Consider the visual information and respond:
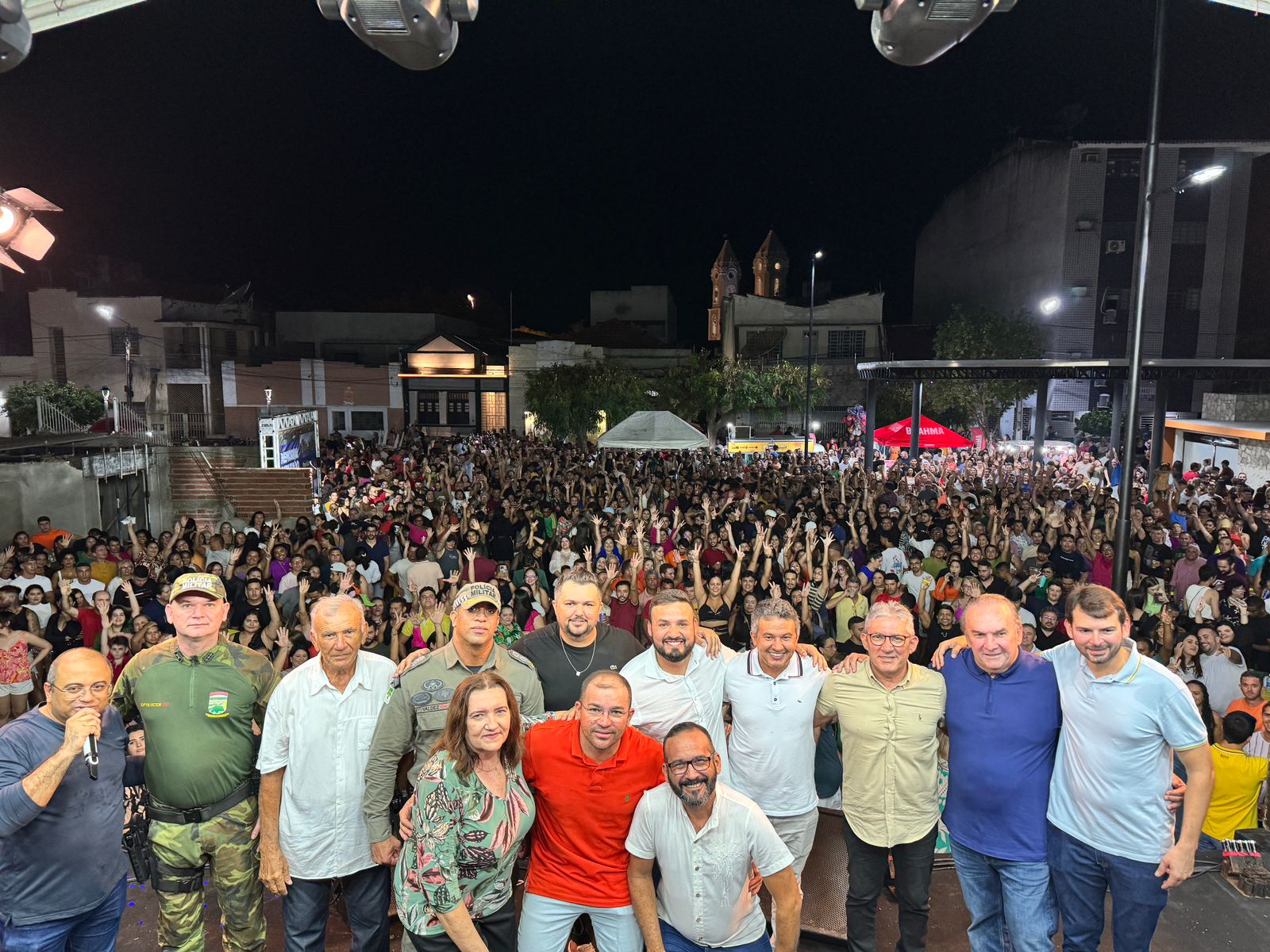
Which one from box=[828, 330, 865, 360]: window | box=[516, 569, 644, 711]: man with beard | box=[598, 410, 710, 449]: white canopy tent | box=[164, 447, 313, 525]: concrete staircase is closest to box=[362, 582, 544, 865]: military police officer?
box=[516, 569, 644, 711]: man with beard

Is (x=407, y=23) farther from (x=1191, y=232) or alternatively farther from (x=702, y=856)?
(x=1191, y=232)

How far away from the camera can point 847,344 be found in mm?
40750

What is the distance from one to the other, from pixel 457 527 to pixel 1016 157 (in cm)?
3901

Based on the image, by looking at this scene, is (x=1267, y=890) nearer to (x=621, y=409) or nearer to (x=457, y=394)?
(x=621, y=409)

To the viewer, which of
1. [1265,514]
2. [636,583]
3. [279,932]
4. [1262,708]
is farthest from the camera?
[1265,514]

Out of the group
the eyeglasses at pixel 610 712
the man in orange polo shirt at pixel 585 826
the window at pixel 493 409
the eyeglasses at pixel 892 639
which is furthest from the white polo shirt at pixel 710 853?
the window at pixel 493 409

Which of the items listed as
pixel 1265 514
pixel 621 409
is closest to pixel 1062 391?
pixel 621 409

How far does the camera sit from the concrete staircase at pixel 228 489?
21.7 m

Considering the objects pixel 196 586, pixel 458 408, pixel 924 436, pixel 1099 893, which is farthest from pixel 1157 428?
pixel 458 408

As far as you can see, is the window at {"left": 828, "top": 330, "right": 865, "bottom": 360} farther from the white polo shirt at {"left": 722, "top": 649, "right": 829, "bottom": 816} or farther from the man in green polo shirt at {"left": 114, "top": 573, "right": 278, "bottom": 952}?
the man in green polo shirt at {"left": 114, "top": 573, "right": 278, "bottom": 952}

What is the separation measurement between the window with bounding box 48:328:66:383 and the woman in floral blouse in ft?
148

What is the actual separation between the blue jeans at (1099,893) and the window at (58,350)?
46.4m

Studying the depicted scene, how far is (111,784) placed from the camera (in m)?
3.19

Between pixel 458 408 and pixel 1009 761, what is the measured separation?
41571 millimetres
